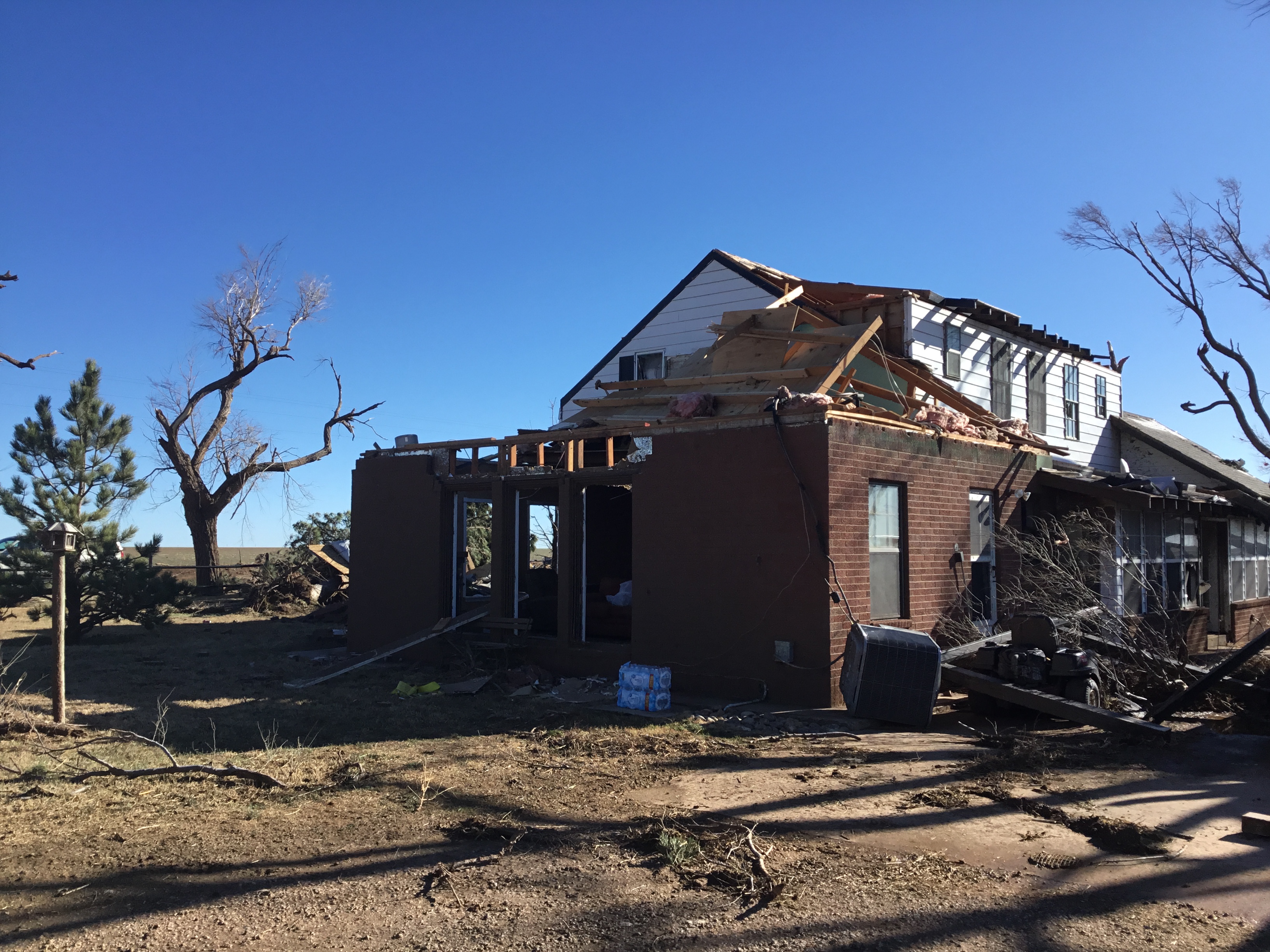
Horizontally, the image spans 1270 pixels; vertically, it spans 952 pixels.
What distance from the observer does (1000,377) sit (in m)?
17.1

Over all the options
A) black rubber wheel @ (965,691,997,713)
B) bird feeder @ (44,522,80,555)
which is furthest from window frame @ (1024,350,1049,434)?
bird feeder @ (44,522,80,555)

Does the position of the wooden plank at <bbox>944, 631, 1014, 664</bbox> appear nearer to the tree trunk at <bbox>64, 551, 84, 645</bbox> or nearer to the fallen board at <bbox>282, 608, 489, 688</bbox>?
the fallen board at <bbox>282, 608, 489, 688</bbox>

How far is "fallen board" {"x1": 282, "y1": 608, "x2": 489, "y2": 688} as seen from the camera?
12.0 metres

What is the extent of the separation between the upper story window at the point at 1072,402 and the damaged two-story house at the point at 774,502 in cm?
31

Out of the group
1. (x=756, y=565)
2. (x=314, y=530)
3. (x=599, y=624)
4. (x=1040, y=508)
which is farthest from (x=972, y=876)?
(x=314, y=530)

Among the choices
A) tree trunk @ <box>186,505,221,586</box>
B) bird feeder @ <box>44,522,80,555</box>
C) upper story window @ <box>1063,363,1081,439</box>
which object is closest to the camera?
bird feeder @ <box>44,522,80,555</box>

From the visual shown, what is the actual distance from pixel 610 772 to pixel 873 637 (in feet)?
10.3

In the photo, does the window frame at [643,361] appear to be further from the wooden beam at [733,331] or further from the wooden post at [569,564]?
the wooden post at [569,564]

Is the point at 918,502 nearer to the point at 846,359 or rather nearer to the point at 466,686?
the point at 846,359

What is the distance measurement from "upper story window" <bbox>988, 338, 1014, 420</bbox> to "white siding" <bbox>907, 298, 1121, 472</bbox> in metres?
0.11

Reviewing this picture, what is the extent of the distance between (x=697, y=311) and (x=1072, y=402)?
348 inches

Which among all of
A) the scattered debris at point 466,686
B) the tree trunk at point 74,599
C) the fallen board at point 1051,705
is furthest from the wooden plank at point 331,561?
the fallen board at point 1051,705

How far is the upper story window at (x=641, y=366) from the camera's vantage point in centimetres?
1798

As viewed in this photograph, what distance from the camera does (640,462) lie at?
11.2 metres
